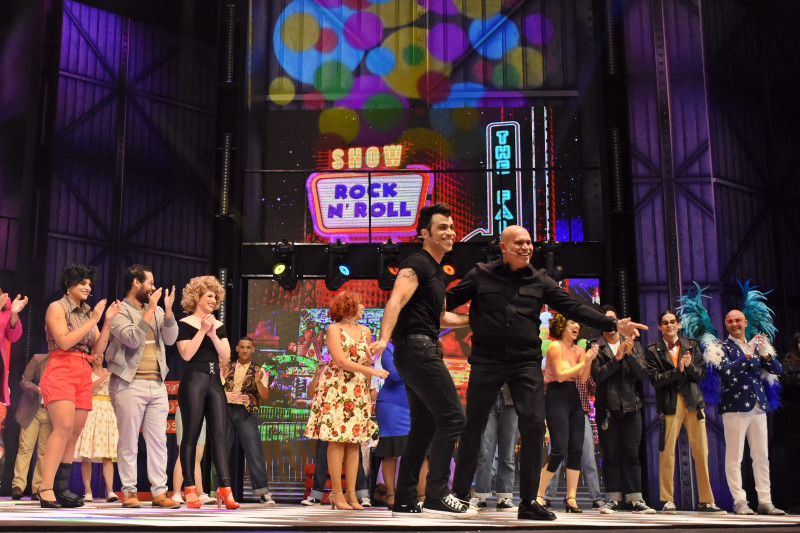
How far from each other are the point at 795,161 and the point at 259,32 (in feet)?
24.1

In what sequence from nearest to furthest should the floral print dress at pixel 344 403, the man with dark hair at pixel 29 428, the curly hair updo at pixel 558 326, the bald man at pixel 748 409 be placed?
the floral print dress at pixel 344 403 < the curly hair updo at pixel 558 326 < the bald man at pixel 748 409 < the man with dark hair at pixel 29 428

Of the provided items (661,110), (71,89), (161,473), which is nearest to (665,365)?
(661,110)

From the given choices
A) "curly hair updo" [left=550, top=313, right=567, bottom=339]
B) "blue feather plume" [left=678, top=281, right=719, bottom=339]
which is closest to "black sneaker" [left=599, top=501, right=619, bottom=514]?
"curly hair updo" [left=550, top=313, right=567, bottom=339]

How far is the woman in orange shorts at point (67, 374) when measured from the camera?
4672 millimetres

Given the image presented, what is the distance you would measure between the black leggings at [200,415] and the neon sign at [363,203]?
6228mm

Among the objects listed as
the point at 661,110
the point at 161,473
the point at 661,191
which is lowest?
the point at 161,473

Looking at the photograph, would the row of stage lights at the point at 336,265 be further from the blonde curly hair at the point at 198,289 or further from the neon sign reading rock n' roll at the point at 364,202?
the blonde curly hair at the point at 198,289

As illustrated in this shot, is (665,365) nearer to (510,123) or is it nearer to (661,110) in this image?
(661,110)

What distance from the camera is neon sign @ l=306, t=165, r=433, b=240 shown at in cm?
1096

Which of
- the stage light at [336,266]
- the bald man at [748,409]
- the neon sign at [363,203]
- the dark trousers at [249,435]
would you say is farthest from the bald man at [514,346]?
the neon sign at [363,203]

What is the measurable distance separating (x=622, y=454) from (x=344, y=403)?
89.4 inches

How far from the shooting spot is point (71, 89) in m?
9.84

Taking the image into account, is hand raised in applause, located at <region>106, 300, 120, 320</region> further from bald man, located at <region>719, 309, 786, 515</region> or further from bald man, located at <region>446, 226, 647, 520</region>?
bald man, located at <region>719, 309, 786, 515</region>

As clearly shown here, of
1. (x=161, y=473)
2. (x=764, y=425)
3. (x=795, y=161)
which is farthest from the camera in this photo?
(x=795, y=161)
